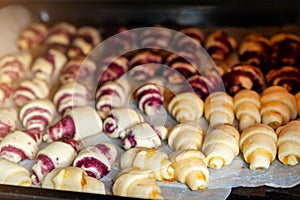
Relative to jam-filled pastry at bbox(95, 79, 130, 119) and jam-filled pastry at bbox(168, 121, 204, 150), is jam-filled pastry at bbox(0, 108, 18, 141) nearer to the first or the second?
jam-filled pastry at bbox(95, 79, 130, 119)

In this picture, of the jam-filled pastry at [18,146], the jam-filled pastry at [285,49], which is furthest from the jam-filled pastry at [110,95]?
the jam-filled pastry at [285,49]

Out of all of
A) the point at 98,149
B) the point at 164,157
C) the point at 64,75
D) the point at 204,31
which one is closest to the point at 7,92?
the point at 64,75

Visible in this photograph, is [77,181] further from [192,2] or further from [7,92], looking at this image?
[192,2]

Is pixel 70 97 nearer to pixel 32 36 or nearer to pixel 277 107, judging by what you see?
pixel 32 36

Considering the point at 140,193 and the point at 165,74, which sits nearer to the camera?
the point at 140,193

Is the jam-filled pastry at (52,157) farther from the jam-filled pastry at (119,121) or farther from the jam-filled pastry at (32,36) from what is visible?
the jam-filled pastry at (32,36)

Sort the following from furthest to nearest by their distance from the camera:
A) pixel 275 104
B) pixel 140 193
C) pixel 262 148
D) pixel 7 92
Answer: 1. pixel 7 92
2. pixel 275 104
3. pixel 262 148
4. pixel 140 193
